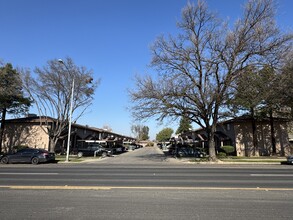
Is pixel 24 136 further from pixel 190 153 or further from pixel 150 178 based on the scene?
pixel 150 178

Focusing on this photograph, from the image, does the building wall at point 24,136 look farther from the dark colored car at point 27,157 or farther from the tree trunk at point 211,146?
the tree trunk at point 211,146

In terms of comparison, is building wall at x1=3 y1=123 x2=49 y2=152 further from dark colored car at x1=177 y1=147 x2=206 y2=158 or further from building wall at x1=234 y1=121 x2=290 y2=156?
building wall at x1=234 y1=121 x2=290 y2=156

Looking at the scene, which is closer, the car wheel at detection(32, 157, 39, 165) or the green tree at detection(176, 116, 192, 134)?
the car wheel at detection(32, 157, 39, 165)

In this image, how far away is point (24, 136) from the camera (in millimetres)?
38219

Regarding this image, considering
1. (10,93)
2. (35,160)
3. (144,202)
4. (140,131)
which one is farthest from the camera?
(140,131)

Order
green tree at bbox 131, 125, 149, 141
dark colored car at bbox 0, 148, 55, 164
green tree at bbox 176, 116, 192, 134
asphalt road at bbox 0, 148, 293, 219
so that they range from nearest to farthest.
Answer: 1. asphalt road at bbox 0, 148, 293, 219
2. dark colored car at bbox 0, 148, 55, 164
3. green tree at bbox 176, 116, 192, 134
4. green tree at bbox 131, 125, 149, 141

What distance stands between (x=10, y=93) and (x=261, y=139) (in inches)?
1342

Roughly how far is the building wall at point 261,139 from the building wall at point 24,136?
2784 cm

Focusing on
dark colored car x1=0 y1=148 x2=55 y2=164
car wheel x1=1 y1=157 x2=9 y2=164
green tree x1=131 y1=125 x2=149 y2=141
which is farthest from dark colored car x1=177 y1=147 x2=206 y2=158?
green tree x1=131 y1=125 x2=149 y2=141

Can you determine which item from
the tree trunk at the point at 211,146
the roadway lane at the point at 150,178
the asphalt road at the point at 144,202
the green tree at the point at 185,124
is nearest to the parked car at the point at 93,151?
the green tree at the point at 185,124

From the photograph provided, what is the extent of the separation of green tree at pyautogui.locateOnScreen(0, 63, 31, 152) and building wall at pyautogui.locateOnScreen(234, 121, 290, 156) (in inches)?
→ 1170

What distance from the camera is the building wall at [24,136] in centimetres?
3769

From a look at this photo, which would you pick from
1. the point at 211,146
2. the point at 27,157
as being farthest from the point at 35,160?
the point at 211,146

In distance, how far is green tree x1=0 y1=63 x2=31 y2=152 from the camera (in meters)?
32.1
